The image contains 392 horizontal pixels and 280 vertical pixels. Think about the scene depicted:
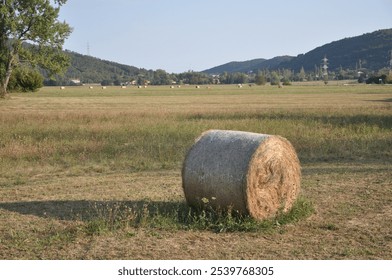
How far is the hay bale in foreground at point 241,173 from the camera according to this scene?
8.34m

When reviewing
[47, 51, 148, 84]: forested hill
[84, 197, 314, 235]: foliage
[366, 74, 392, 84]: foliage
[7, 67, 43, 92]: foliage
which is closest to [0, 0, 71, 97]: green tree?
[7, 67, 43, 92]: foliage

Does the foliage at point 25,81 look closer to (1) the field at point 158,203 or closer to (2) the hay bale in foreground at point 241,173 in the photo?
(1) the field at point 158,203

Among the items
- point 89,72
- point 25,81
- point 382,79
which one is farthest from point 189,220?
point 89,72

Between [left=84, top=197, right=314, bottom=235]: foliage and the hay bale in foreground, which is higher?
the hay bale in foreground

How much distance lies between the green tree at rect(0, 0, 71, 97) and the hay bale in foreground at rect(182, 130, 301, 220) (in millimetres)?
42042

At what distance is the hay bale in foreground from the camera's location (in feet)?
27.4

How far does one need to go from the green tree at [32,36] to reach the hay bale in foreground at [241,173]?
4204 cm

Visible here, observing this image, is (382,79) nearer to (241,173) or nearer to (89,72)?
(89,72)

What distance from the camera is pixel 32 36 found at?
4806 cm

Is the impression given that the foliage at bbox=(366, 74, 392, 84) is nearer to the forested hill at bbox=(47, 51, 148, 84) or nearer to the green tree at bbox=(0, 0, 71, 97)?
the forested hill at bbox=(47, 51, 148, 84)

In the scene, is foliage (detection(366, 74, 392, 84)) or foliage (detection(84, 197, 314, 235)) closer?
foliage (detection(84, 197, 314, 235))

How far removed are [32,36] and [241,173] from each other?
4445cm

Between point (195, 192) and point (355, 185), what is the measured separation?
15.0 ft

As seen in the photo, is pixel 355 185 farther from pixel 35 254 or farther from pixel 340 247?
pixel 35 254
